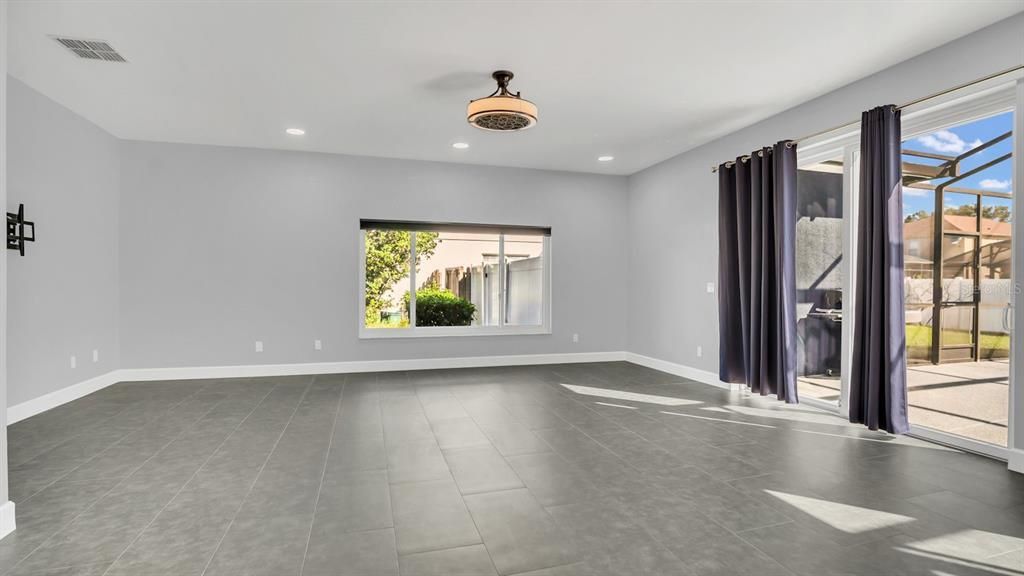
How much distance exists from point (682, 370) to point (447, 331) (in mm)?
3058

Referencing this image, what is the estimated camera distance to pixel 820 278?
4824 mm

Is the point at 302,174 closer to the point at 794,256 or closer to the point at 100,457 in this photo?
the point at 100,457

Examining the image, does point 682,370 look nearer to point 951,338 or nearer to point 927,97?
point 951,338

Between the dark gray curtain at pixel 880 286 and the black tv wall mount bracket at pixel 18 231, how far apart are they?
6.27 meters

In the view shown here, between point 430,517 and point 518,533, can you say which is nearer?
point 518,533

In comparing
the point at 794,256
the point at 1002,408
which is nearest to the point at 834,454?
the point at 1002,408

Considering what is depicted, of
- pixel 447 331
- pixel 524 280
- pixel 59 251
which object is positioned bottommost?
pixel 447 331

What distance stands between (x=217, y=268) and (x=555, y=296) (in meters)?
4.28

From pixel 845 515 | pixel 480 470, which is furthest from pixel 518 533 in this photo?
pixel 845 515

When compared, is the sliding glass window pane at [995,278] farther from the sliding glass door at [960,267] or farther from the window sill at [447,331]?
the window sill at [447,331]

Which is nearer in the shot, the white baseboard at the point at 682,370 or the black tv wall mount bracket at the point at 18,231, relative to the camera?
the black tv wall mount bracket at the point at 18,231

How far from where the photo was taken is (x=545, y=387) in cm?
567

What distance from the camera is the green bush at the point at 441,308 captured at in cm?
707

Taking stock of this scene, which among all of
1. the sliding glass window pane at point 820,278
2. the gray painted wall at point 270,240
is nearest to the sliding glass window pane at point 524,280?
the gray painted wall at point 270,240
